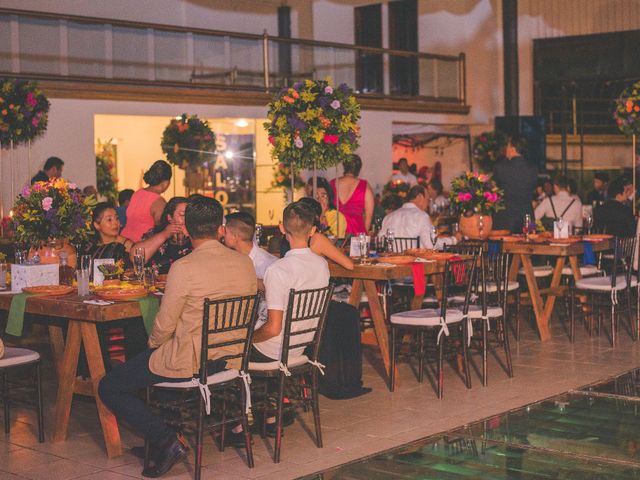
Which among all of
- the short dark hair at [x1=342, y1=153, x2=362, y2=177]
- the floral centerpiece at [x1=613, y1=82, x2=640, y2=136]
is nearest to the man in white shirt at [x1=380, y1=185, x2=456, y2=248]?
the short dark hair at [x1=342, y1=153, x2=362, y2=177]

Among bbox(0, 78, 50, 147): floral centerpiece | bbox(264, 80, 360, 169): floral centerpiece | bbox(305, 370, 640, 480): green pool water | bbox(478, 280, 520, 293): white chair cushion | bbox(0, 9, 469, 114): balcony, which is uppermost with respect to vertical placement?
bbox(0, 9, 469, 114): balcony

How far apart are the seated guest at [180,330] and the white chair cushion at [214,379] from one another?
0.07 ft

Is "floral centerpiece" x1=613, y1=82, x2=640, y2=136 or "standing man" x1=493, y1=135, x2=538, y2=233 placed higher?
"floral centerpiece" x1=613, y1=82, x2=640, y2=136

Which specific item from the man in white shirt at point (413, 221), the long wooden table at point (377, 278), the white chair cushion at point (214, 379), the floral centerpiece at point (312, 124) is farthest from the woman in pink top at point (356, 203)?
the white chair cushion at point (214, 379)

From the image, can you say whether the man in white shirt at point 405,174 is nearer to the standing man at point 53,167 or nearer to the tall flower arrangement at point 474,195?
the tall flower arrangement at point 474,195

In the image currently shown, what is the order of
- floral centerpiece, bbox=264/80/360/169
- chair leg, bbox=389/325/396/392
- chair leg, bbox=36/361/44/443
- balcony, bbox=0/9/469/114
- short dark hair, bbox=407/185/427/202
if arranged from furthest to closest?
balcony, bbox=0/9/469/114, short dark hair, bbox=407/185/427/202, floral centerpiece, bbox=264/80/360/169, chair leg, bbox=389/325/396/392, chair leg, bbox=36/361/44/443

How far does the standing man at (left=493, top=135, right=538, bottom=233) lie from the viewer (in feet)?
34.8

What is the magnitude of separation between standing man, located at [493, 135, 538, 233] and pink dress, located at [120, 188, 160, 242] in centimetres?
392

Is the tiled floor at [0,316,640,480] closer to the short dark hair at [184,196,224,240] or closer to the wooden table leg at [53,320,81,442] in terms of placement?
the wooden table leg at [53,320,81,442]

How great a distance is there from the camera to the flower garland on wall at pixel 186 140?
42.7 ft

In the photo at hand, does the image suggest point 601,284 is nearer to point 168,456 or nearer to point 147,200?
point 147,200

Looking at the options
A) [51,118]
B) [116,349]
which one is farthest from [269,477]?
[51,118]

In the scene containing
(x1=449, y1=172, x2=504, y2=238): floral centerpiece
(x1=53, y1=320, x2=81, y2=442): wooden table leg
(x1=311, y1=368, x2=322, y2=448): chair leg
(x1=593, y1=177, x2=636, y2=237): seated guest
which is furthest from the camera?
(x1=593, y1=177, x2=636, y2=237): seated guest

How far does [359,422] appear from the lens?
19.8ft
